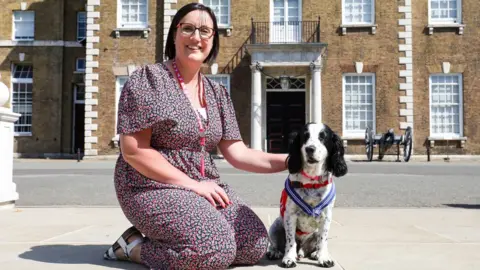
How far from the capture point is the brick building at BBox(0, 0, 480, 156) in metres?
18.9

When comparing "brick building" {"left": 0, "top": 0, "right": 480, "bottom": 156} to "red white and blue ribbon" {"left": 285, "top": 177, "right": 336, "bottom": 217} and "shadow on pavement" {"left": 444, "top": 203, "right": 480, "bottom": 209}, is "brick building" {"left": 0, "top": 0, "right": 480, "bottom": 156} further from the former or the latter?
"red white and blue ribbon" {"left": 285, "top": 177, "right": 336, "bottom": 217}

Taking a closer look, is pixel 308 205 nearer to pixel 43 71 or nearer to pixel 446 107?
pixel 446 107

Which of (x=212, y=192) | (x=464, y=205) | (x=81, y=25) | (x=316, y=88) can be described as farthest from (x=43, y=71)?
(x=212, y=192)

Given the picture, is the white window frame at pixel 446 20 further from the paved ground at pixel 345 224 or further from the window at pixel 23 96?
the window at pixel 23 96

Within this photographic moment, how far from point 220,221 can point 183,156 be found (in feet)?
1.66

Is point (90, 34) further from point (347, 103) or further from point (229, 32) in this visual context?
point (347, 103)

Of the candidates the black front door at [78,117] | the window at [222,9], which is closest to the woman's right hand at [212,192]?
the window at [222,9]

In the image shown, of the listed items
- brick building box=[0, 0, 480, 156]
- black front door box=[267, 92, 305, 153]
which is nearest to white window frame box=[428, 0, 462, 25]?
brick building box=[0, 0, 480, 156]

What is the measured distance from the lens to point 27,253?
3.29 meters

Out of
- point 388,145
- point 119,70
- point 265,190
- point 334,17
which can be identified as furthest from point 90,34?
point 265,190

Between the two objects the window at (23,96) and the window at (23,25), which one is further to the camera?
the window at (23,25)

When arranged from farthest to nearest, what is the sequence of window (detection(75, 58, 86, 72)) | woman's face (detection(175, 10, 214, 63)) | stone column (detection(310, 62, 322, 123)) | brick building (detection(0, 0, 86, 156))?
window (detection(75, 58, 86, 72))
brick building (detection(0, 0, 86, 156))
stone column (detection(310, 62, 322, 123))
woman's face (detection(175, 10, 214, 63))

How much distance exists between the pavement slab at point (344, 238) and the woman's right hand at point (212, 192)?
0.47 m

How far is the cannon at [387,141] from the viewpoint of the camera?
57.6 ft
